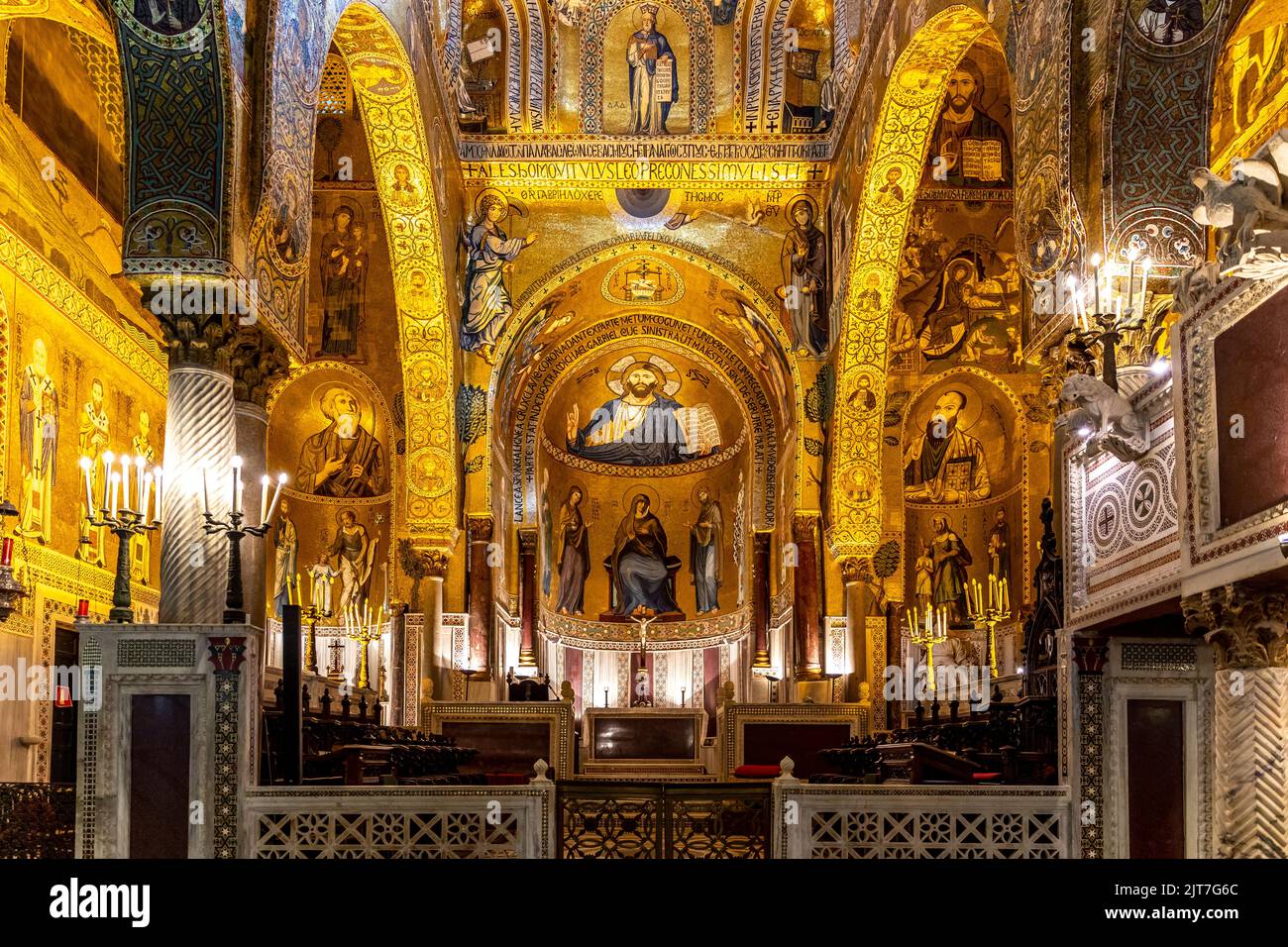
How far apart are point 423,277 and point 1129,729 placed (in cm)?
1201

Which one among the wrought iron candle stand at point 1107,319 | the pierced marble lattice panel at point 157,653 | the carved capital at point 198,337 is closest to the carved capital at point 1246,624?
the wrought iron candle stand at point 1107,319

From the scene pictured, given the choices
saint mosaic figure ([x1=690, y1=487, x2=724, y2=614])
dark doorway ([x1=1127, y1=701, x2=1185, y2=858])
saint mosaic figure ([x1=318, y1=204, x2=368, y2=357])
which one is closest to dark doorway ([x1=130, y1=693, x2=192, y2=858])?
dark doorway ([x1=1127, y1=701, x2=1185, y2=858])

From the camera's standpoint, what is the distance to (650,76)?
71.6ft

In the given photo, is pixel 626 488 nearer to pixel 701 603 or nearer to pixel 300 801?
pixel 701 603

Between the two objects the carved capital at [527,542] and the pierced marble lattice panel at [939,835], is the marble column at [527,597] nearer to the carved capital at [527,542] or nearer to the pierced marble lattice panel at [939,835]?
the carved capital at [527,542]

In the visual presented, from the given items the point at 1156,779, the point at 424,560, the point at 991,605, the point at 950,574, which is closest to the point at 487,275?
the point at 424,560

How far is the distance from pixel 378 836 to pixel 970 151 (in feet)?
48.7

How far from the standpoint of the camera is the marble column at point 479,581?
68.6 ft

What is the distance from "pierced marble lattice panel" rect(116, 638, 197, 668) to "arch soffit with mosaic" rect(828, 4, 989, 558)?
9.28 m

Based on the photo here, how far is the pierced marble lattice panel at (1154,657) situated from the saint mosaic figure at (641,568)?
15.7 metres

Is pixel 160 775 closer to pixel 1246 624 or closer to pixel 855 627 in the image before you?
pixel 1246 624

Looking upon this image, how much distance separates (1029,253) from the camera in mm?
10477

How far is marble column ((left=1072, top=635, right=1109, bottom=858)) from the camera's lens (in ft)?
31.8

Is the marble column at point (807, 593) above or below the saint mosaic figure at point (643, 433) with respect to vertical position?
below
